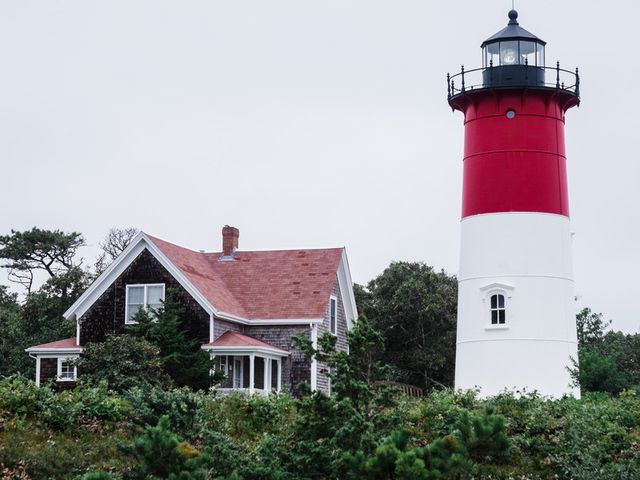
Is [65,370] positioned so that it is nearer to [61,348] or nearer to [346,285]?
[61,348]

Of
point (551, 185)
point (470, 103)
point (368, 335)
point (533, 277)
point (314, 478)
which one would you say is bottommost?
point (314, 478)

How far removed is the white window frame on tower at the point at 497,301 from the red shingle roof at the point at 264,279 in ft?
18.3

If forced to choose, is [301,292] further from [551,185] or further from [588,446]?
[588,446]

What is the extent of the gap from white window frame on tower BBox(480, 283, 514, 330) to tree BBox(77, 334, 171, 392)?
8.26 metres

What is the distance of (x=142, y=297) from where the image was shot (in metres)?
32.6

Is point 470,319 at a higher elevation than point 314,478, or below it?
higher

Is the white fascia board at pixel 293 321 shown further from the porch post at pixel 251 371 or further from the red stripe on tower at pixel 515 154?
the red stripe on tower at pixel 515 154

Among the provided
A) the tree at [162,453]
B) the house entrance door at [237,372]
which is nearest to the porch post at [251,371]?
the house entrance door at [237,372]

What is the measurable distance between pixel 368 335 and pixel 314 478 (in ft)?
6.88

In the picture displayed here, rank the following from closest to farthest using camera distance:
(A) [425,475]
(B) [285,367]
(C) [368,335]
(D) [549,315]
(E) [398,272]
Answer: (A) [425,475]
(C) [368,335]
(D) [549,315]
(B) [285,367]
(E) [398,272]

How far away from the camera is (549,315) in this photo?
29.2 meters

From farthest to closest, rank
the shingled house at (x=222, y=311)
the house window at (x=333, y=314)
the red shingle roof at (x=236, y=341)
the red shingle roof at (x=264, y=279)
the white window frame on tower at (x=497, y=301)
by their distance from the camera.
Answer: the house window at (x=333, y=314) < the red shingle roof at (x=264, y=279) < the shingled house at (x=222, y=311) < the red shingle roof at (x=236, y=341) < the white window frame on tower at (x=497, y=301)

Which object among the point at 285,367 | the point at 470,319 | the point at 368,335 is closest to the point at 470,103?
the point at 470,319

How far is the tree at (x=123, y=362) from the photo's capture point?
90.7 feet
